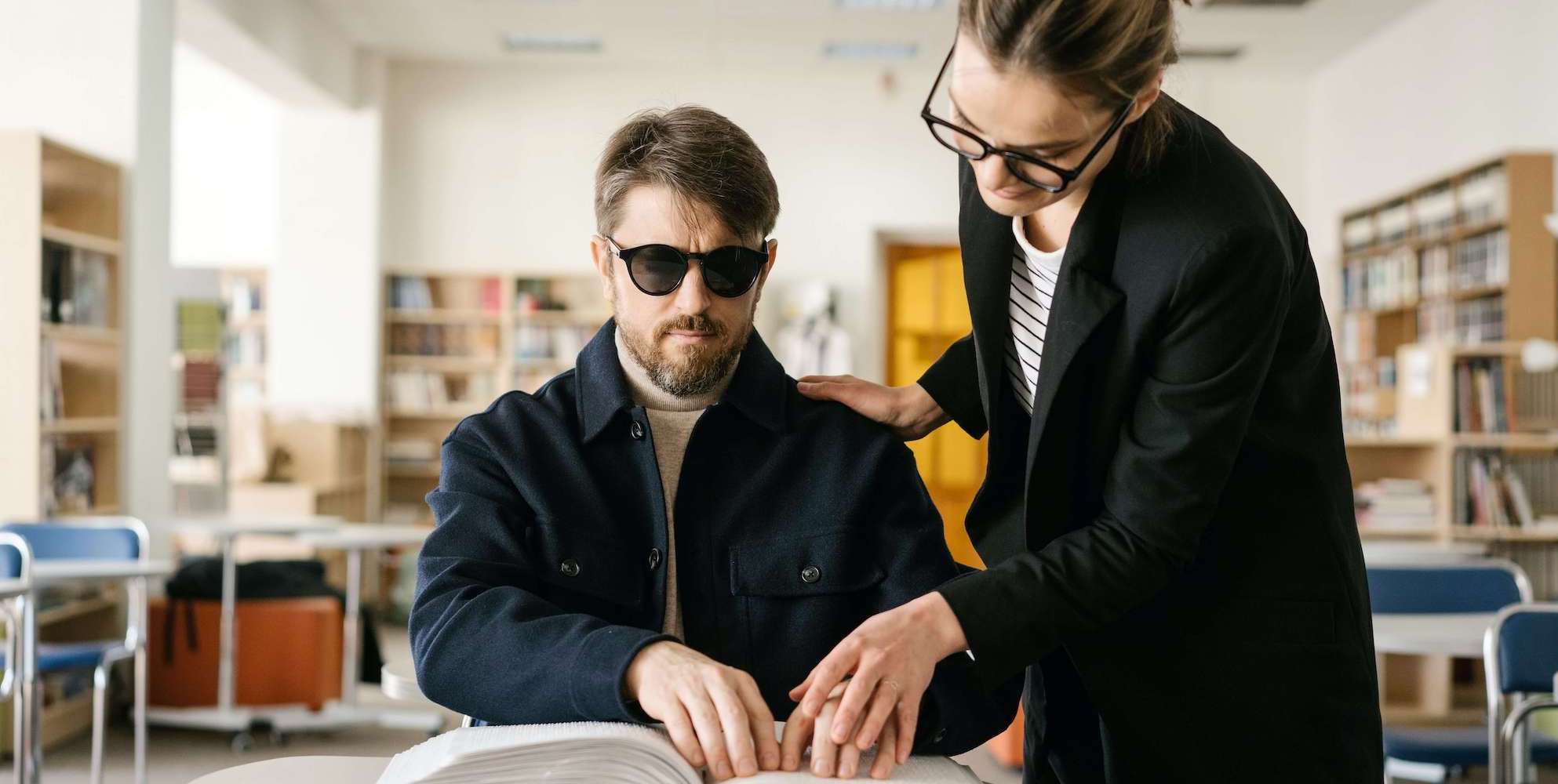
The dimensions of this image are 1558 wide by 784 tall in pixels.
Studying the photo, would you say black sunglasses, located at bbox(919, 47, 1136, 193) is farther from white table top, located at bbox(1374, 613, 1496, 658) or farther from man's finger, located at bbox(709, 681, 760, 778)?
white table top, located at bbox(1374, 613, 1496, 658)

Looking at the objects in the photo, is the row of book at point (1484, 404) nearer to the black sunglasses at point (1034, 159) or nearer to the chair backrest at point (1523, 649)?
the chair backrest at point (1523, 649)

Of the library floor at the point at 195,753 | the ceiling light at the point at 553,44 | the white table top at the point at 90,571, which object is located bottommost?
the library floor at the point at 195,753

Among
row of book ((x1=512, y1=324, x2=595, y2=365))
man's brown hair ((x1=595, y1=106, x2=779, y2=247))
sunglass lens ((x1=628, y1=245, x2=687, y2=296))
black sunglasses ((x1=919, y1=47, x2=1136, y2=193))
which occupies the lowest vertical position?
sunglass lens ((x1=628, y1=245, x2=687, y2=296))

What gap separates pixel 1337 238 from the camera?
26.5ft

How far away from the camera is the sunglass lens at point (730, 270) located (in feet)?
4.41

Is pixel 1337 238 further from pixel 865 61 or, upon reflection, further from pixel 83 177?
pixel 83 177

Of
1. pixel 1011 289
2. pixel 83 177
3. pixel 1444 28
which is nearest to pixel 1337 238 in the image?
pixel 1444 28

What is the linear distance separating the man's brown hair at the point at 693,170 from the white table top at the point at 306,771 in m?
0.60

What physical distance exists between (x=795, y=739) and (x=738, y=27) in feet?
24.0

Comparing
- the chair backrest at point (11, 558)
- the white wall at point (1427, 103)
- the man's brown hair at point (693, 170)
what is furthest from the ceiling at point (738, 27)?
the man's brown hair at point (693, 170)

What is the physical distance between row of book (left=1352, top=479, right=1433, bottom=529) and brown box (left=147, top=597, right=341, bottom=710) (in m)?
4.14

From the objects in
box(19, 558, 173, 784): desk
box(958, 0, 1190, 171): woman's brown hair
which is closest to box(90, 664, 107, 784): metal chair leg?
box(19, 558, 173, 784): desk

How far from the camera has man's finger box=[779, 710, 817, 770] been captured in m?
0.96

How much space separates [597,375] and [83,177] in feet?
15.6
